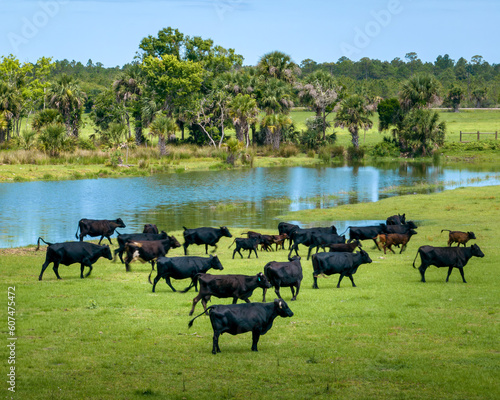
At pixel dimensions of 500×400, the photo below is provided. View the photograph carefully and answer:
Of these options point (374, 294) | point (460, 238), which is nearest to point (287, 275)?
point (374, 294)

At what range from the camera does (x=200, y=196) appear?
4678 centimetres

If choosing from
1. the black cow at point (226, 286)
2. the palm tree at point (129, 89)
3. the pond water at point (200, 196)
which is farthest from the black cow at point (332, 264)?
the palm tree at point (129, 89)

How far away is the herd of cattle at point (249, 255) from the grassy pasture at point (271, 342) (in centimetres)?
51

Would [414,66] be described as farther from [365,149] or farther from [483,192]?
[483,192]

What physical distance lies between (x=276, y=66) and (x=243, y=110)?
1761cm

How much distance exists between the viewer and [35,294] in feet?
51.5

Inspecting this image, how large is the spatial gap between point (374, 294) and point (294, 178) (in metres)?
44.1

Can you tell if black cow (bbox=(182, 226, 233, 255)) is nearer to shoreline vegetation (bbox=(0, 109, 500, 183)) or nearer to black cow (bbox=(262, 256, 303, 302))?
black cow (bbox=(262, 256, 303, 302))

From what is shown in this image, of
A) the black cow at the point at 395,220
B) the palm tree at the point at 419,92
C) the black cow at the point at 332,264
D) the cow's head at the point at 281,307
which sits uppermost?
the palm tree at the point at 419,92

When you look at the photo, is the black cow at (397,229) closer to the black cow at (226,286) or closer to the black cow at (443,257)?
the black cow at (443,257)

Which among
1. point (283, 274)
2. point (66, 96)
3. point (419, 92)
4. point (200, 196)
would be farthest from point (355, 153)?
point (283, 274)

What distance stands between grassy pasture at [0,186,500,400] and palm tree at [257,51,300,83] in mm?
77886

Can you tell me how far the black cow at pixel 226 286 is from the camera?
539 inches

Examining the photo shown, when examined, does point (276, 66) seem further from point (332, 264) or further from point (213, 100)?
point (332, 264)
